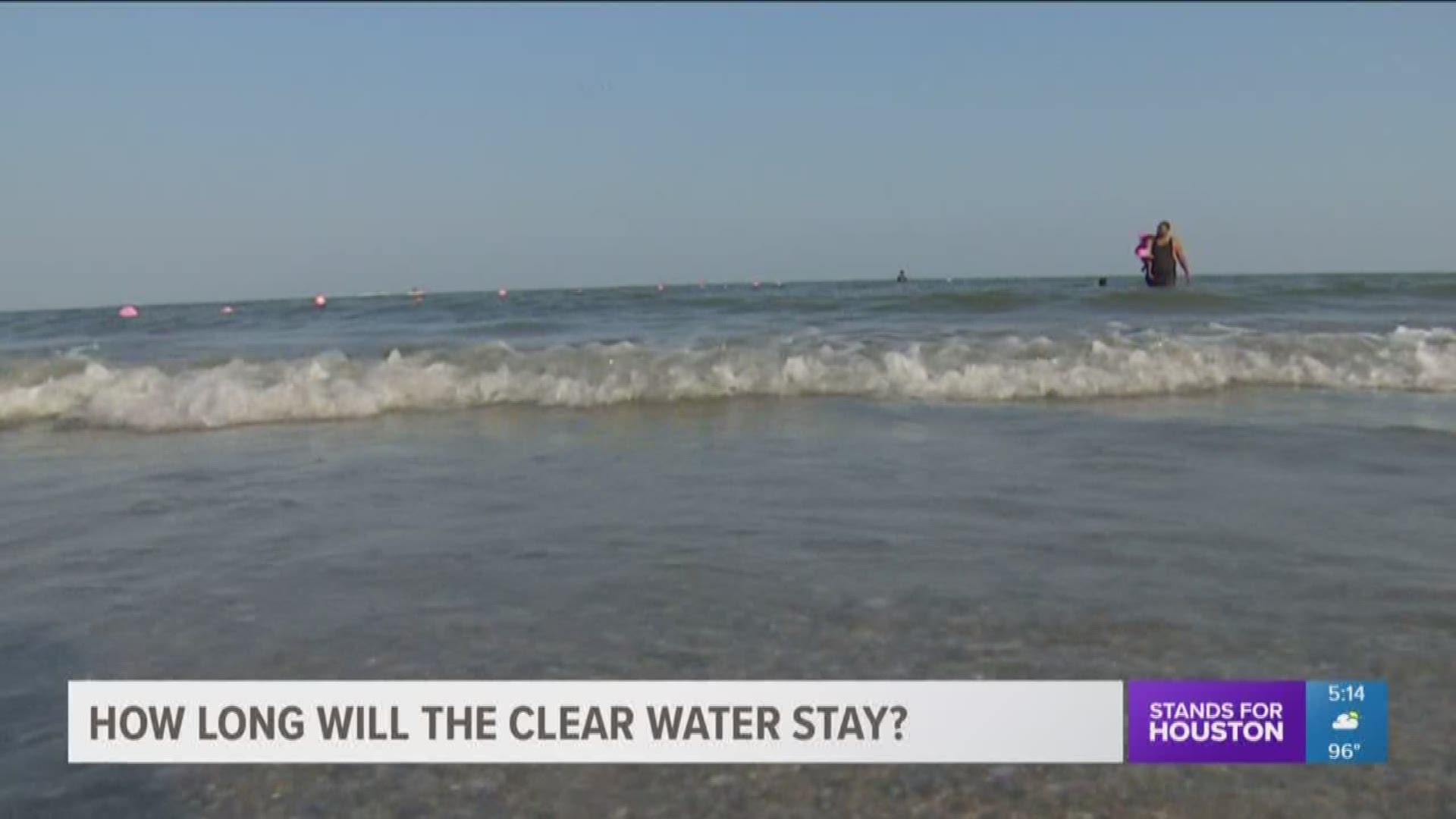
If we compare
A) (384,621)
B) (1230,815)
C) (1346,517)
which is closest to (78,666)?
(384,621)

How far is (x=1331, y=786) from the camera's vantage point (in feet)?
6.79

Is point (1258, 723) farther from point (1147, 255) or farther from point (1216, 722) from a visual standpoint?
point (1147, 255)

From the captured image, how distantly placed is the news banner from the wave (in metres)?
5.47

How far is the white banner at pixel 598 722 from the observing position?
225cm

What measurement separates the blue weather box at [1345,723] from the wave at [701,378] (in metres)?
5.51

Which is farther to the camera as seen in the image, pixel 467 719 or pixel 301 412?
pixel 301 412

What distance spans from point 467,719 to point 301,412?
591cm

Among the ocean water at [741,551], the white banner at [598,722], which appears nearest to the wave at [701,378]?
the ocean water at [741,551]

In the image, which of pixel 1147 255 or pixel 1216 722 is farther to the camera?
pixel 1147 255

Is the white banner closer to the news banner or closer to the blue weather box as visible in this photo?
the news banner

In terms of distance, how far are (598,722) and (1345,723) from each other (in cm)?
155

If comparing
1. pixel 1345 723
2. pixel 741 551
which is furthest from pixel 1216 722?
pixel 741 551

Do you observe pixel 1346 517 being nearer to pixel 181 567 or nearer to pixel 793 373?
pixel 181 567

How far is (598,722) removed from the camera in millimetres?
2373
